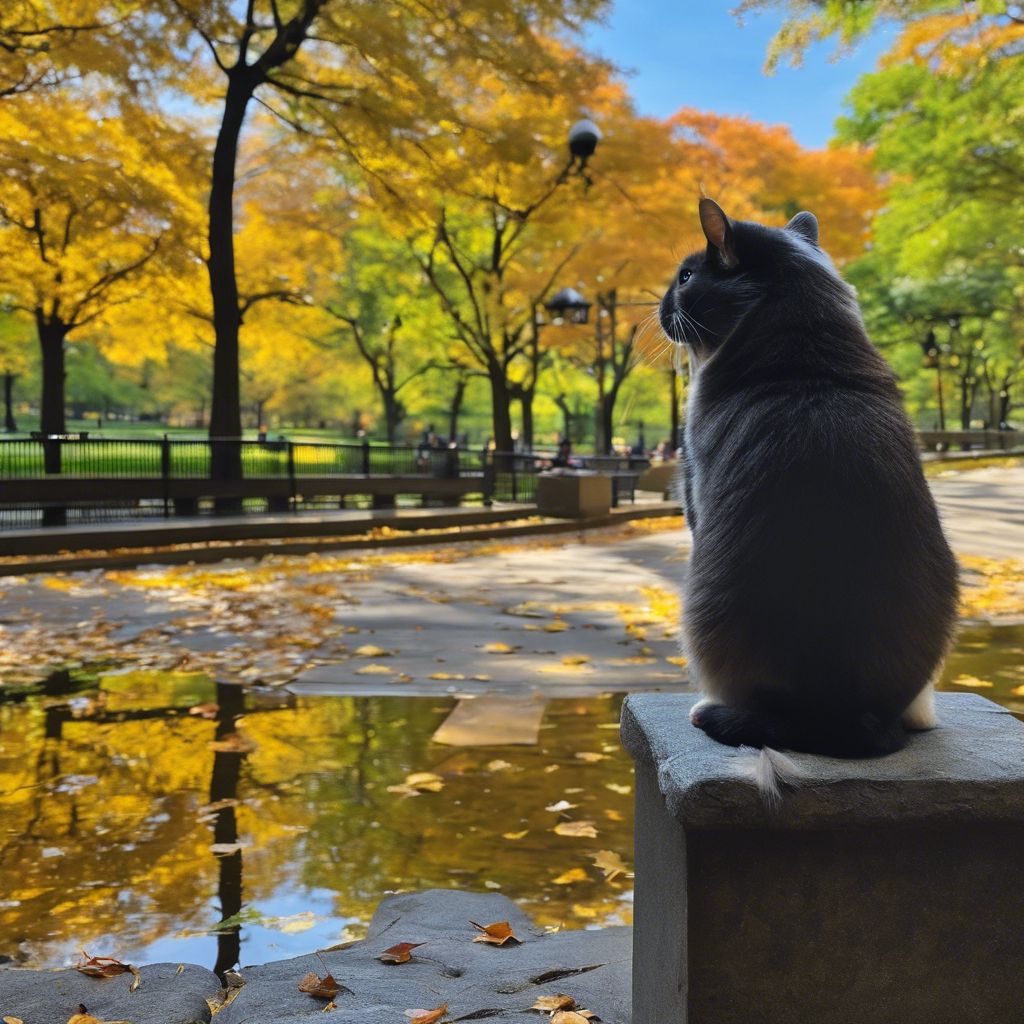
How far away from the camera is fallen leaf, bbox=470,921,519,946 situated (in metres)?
3.25

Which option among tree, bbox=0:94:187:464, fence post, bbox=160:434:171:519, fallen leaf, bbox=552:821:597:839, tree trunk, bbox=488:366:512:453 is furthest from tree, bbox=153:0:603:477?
fallen leaf, bbox=552:821:597:839

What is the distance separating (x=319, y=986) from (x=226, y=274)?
58.3 feet

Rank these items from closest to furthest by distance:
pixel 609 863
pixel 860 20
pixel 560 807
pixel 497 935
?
pixel 497 935, pixel 609 863, pixel 560 807, pixel 860 20

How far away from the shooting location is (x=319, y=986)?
2756mm

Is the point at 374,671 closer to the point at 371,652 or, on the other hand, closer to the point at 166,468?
the point at 371,652

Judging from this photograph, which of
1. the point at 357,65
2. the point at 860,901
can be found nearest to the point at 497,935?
the point at 860,901

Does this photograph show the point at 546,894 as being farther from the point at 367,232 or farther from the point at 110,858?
the point at 367,232

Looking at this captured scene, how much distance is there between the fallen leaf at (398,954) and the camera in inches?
120

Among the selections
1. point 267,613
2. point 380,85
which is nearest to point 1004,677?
point 267,613

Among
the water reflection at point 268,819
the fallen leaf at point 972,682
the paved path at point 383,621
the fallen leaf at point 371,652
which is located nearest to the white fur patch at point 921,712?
the water reflection at point 268,819

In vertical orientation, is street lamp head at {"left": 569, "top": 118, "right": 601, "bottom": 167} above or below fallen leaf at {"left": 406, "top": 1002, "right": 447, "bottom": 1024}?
above

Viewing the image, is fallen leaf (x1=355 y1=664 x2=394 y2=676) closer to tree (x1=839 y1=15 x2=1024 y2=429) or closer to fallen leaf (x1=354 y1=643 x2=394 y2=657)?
fallen leaf (x1=354 y1=643 x2=394 y2=657)

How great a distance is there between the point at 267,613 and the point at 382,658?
2395mm

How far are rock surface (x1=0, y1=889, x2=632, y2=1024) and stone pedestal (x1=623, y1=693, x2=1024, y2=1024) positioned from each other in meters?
0.78
